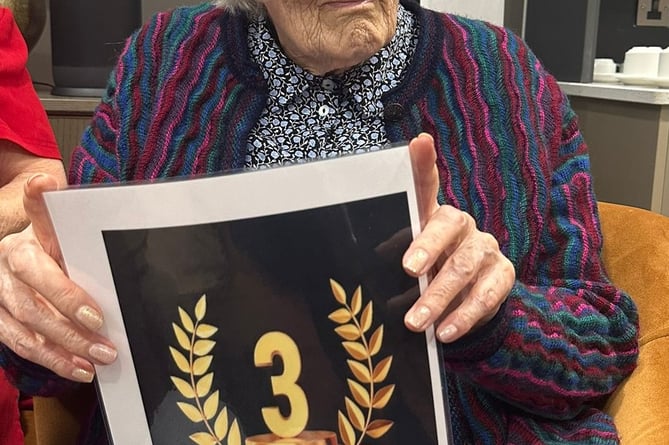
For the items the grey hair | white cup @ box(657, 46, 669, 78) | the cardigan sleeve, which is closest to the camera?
the cardigan sleeve

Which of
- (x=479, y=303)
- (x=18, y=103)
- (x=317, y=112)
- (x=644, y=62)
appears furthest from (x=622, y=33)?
(x=479, y=303)

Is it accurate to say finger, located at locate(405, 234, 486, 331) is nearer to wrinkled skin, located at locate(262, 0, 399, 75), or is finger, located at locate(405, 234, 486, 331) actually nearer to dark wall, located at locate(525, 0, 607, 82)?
wrinkled skin, located at locate(262, 0, 399, 75)

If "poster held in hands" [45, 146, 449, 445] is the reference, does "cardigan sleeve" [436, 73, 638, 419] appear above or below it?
below

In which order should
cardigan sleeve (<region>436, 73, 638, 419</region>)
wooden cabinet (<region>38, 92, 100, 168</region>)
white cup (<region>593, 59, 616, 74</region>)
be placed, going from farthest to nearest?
1. white cup (<region>593, 59, 616, 74</region>)
2. wooden cabinet (<region>38, 92, 100, 168</region>)
3. cardigan sleeve (<region>436, 73, 638, 419</region>)

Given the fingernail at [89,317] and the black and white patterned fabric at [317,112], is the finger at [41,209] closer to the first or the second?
the fingernail at [89,317]

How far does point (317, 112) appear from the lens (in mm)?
975

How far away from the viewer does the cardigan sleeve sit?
0.75 m

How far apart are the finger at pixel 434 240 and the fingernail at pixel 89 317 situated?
25 centimetres

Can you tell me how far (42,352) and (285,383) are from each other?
218 millimetres

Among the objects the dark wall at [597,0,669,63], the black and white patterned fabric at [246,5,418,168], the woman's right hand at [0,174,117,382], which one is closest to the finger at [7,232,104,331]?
the woman's right hand at [0,174,117,382]

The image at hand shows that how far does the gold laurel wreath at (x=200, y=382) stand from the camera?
61 cm

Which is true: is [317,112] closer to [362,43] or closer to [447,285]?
[362,43]

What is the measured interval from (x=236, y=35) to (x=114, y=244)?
1.59 ft

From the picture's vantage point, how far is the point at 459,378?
879 millimetres
